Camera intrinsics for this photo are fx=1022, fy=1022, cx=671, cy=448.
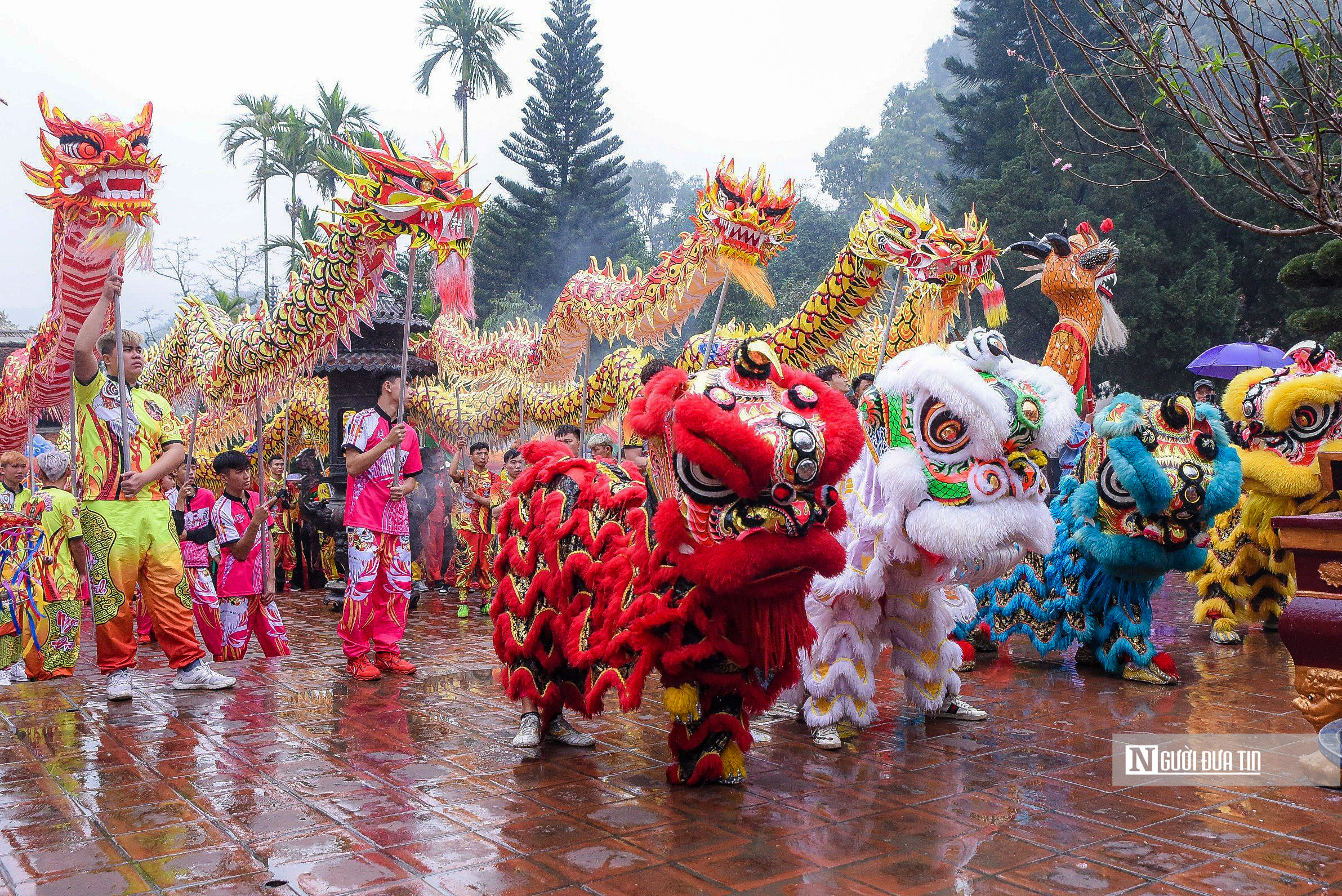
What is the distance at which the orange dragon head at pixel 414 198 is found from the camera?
586cm

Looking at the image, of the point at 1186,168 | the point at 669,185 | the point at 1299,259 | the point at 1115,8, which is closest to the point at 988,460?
the point at 1115,8

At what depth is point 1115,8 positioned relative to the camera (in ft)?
14.0

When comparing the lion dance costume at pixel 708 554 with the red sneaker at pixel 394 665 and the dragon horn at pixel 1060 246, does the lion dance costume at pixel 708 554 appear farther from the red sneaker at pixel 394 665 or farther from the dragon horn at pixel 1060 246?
the dragon horn at pixel 1060 246

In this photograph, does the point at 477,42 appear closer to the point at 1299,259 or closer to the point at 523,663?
the point at 1299,259

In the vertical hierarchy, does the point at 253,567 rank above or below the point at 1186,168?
below

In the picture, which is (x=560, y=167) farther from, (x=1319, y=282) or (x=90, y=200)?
(x=90, y=200)

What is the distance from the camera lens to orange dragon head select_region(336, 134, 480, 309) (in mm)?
5859

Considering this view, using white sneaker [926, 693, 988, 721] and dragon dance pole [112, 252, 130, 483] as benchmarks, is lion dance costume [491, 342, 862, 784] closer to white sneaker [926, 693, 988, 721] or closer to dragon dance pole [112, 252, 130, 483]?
white sneaker [926, 693, 988, 721]

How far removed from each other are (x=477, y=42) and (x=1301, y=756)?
2860 cm

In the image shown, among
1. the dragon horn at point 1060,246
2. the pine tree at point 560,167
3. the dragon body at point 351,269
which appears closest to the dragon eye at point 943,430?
the dragon body at point 351,269

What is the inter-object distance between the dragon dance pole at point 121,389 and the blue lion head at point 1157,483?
4.90m

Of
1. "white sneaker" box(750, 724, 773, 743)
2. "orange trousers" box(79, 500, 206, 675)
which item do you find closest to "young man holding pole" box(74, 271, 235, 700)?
"orange trousers" box(79, 500, 206, 675)

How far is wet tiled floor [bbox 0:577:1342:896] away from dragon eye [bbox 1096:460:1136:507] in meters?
0.96

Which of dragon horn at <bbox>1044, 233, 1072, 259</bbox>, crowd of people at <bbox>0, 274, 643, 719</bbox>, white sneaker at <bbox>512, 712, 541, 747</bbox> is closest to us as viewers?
white sneaker at <bbox>512, 712, 541, 747</bbox>
